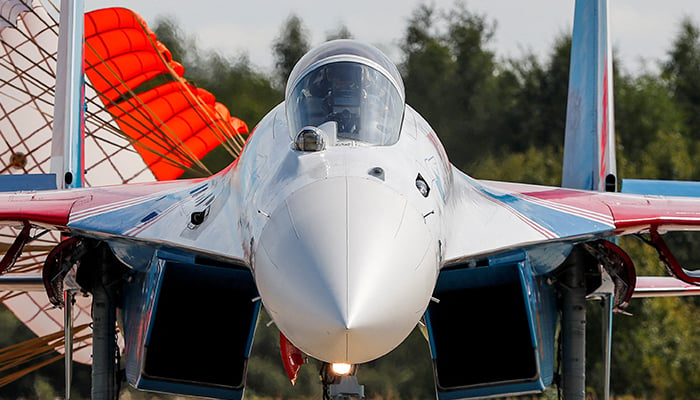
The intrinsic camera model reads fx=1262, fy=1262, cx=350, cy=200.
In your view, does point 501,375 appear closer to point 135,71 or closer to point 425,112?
point 135,71

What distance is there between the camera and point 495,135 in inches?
734

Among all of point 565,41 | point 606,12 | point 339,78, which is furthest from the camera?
point 565,41

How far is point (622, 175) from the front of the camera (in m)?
19.4

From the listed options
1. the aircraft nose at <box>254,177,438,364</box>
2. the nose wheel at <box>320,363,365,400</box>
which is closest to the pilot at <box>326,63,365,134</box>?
the aircraft nose at <box>254,177,438,364</box>

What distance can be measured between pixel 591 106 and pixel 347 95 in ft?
10.8

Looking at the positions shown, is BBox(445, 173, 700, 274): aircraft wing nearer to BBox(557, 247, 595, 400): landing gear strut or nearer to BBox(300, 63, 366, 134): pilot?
BBox(557, 247, 595, 400): landing gear strut

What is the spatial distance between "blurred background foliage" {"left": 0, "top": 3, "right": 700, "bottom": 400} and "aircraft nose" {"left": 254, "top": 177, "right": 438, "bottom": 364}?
9231 mm

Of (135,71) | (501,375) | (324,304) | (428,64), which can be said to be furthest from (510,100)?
(324,304)

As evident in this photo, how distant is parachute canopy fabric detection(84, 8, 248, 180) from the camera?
12609 mm

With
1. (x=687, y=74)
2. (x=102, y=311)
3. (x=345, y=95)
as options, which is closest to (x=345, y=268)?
(x=345, y=95)

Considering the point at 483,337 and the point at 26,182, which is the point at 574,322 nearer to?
the point at 483,337

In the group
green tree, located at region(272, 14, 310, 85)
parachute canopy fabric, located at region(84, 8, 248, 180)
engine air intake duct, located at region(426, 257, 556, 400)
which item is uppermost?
green tree, located at region(272, 14, 310, 85)

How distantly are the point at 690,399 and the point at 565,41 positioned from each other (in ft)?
30.5

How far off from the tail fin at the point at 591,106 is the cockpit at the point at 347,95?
2.64 metres
